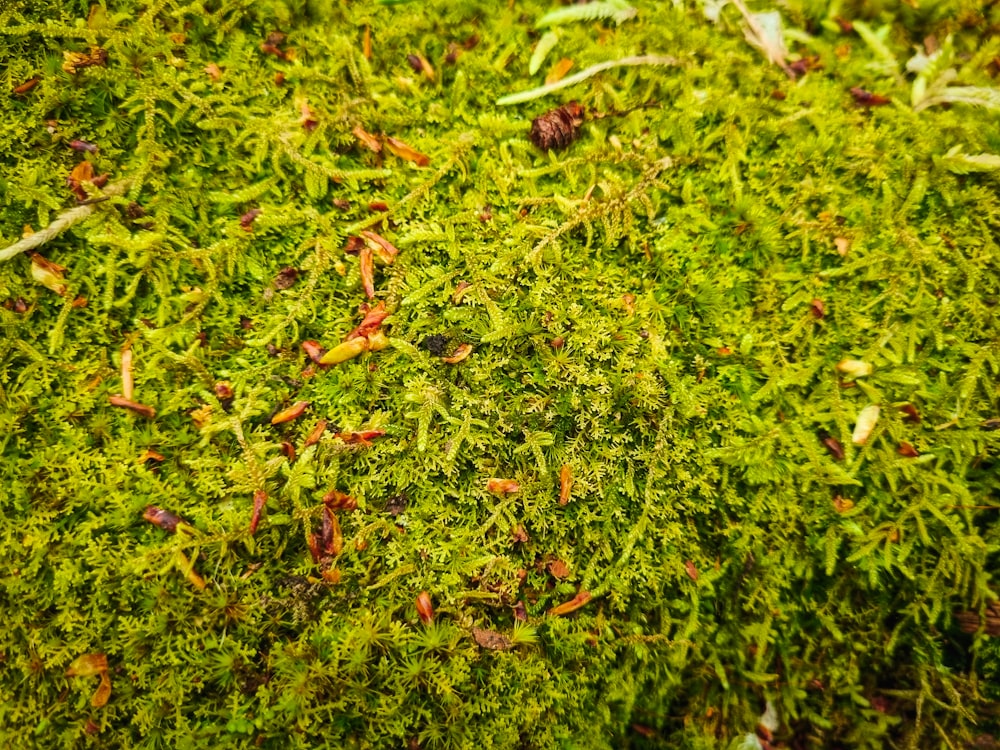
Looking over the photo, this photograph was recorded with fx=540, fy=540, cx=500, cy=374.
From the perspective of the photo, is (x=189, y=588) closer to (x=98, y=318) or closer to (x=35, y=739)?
(x=35, y=739)

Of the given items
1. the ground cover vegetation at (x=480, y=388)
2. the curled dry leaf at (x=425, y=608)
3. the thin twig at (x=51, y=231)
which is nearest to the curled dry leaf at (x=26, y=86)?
the ground cover vegetation at (x=480, y=388)

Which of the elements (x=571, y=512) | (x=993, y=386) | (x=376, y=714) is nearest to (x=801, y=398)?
(x=993, y=386)

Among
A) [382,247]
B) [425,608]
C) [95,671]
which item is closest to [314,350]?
[382,247]

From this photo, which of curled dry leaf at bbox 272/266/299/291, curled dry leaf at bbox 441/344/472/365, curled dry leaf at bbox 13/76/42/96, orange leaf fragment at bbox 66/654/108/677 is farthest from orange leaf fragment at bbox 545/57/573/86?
orange leaf fragment at bbox 66/654/108/677

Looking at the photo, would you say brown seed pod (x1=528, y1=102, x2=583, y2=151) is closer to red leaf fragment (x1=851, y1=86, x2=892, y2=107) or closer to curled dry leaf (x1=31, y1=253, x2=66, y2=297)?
red leaf fragment (x1=851, y1=86, x2=892, y2=107)

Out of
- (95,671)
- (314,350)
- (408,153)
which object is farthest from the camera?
(408,153)

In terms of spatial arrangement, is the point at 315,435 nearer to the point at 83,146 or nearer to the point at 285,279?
the point at 285,279

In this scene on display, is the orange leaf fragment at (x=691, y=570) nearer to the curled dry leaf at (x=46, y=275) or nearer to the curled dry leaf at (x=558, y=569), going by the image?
the curled dry leaf at (x=558, y=569)
